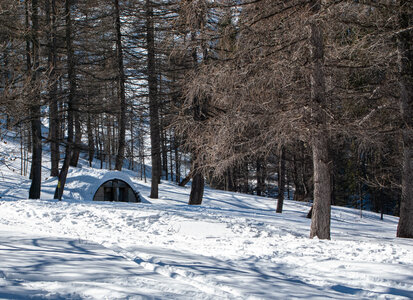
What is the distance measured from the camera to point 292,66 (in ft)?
25.5

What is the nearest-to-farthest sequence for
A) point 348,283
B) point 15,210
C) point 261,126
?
point 348,283 < point 261,126 < point 15,210

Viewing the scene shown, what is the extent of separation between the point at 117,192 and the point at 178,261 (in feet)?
49.3

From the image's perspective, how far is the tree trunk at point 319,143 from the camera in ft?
25.5

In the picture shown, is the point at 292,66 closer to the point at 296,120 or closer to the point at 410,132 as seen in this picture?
the point at 296,120

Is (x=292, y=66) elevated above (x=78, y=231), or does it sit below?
above

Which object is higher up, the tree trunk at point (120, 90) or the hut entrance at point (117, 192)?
the tree trunk at point (120, 90)

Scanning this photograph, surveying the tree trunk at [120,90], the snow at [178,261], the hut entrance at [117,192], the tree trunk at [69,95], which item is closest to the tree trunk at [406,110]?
the snow at [178,261]

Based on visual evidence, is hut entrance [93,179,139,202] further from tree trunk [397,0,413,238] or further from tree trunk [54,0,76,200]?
tree trunk [397,0,413,238]

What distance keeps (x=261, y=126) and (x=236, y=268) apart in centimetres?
384

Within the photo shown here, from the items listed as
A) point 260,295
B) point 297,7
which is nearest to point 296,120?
point 297,7

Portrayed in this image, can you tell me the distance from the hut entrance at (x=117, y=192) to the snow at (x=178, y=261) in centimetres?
908

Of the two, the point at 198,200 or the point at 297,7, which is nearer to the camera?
the point at 297,7

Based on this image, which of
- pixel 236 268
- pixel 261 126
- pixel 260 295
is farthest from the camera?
pixel 261 126

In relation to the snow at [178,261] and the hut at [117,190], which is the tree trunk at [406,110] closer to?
the snow at [178,261]
